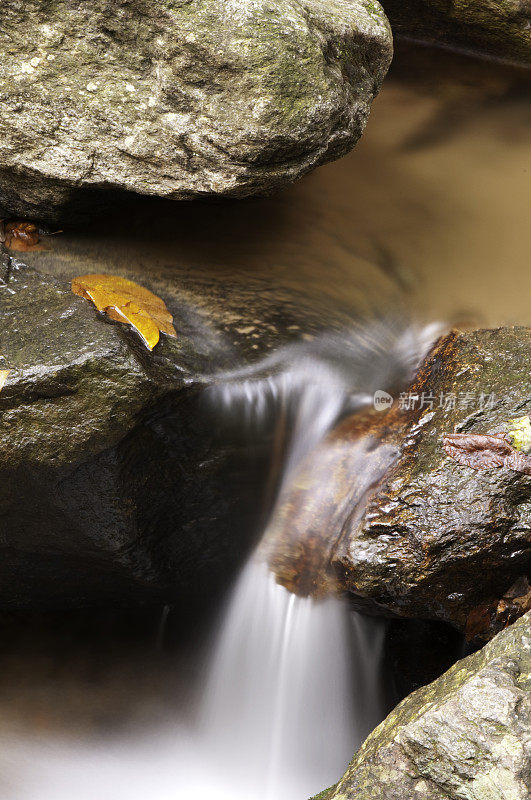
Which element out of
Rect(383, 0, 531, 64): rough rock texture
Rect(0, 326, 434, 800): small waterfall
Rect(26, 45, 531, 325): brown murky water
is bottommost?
Rect(0, 326, 434, 800): small waterfall

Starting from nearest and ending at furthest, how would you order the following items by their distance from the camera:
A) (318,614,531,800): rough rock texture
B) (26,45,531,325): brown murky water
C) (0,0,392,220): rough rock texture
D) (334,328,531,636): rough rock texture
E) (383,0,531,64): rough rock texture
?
Result: 1. (318,614,531,800): rough rock texture
2. (334,328,531,636): rough rock texture
3. (0,0,392,220): rough rock texture
4. (26,45,531,325): brown murky water
5. (383,0,531,64): rough rock texture

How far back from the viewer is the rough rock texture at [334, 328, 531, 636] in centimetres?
213

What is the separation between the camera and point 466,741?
1.54m

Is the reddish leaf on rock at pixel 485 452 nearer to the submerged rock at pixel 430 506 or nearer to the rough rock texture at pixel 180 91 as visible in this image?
the submerged rock at pixel 430 506

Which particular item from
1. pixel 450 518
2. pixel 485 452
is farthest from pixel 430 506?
pixel 485 452

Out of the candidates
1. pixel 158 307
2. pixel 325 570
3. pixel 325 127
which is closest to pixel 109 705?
pixel 325 570

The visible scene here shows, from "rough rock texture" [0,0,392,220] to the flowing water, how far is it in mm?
463

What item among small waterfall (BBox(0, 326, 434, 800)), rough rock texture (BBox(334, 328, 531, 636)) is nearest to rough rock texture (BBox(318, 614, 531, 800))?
rough rock texture (BBox(334, 328, 531, 636))

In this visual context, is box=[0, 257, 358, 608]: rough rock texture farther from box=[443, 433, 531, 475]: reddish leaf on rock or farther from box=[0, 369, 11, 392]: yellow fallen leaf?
box=[443, 433, 531, 475]: reddish leaf on rock

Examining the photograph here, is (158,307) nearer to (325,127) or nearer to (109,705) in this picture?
(325,127)

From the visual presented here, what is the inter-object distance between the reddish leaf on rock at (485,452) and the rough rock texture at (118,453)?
2.44ft

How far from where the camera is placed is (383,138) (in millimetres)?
3564

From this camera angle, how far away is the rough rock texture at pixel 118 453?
2258 millimetres

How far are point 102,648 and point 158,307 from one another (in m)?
1.50
